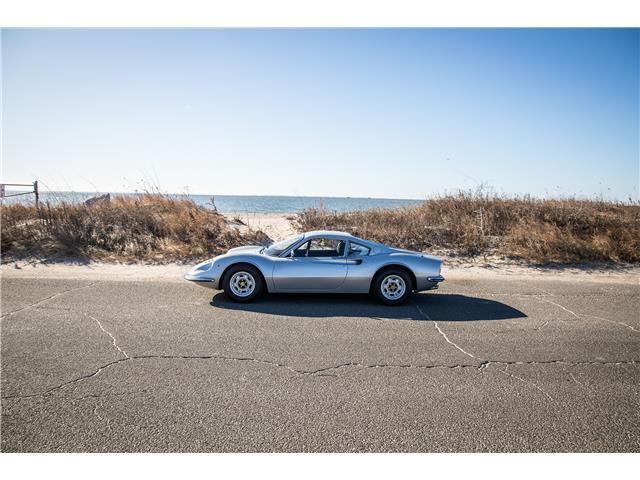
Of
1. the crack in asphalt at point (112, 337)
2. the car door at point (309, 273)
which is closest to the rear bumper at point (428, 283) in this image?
the car door at point (309, 273)

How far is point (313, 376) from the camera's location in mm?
3463

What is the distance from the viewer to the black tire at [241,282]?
5984 mm

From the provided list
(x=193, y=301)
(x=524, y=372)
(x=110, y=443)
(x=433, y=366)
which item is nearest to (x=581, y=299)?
(x=524, y=372)

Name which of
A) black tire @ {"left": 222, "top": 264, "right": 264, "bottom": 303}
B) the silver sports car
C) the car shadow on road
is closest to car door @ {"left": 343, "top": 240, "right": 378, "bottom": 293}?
the silver sports car

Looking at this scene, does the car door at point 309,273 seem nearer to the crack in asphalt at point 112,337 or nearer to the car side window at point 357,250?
the car side window at point 357,250

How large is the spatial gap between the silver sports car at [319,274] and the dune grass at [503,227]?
5165 millimetres

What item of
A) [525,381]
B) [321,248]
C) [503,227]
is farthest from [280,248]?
[503,227]

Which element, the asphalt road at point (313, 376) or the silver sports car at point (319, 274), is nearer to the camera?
the asphalt road at point (313, 376)

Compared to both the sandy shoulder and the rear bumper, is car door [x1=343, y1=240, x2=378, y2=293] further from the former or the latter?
the sandy shoulder

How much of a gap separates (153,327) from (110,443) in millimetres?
2348

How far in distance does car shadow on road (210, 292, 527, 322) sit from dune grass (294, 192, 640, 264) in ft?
15.9

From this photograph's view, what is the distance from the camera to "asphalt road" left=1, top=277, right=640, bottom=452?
260 centimetres

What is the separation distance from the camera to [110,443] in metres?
2.48

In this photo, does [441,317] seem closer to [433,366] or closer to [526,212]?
[433,366]
